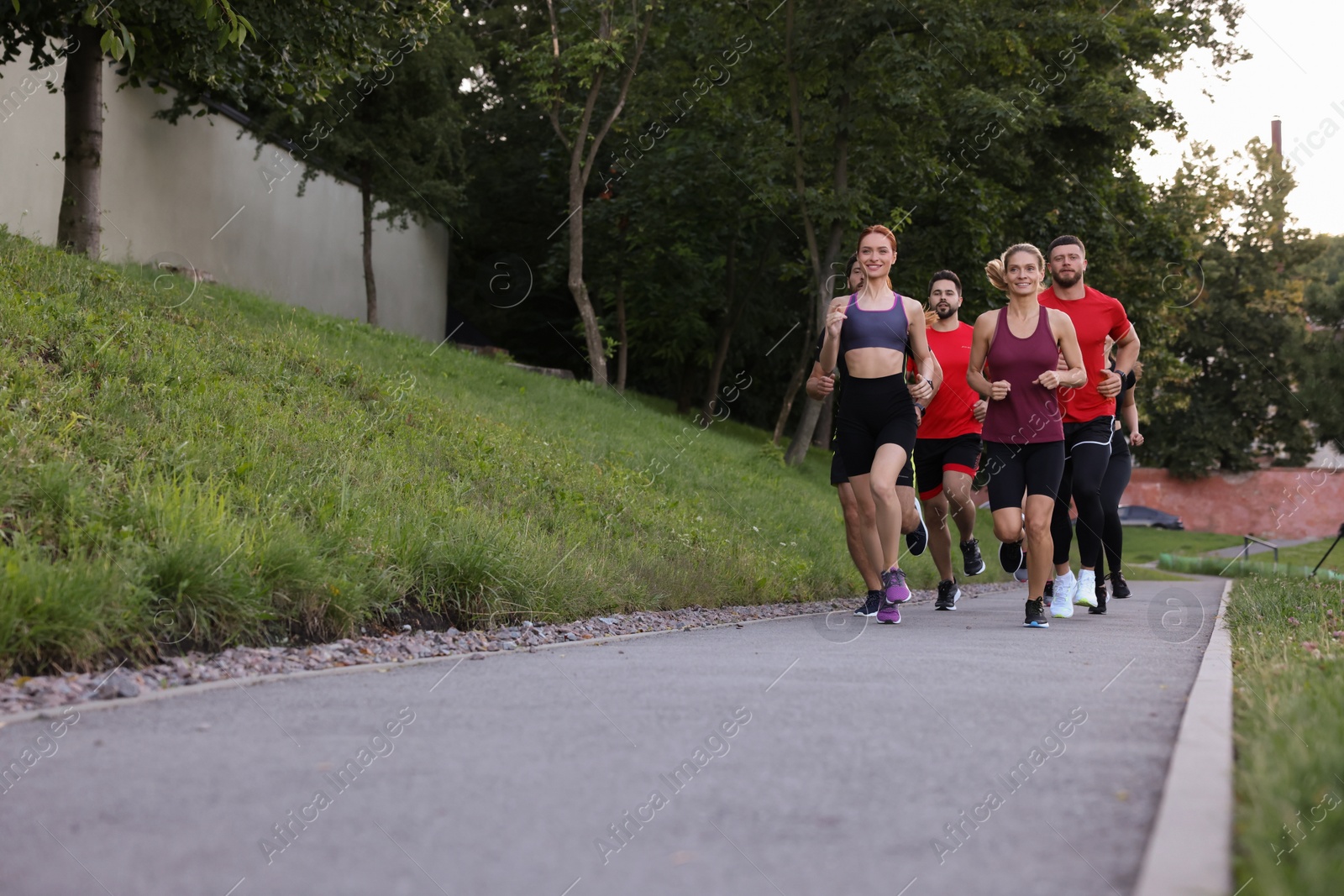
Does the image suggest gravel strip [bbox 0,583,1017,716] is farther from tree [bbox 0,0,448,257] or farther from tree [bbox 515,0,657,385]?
tree [bbox 515,0,657,385]

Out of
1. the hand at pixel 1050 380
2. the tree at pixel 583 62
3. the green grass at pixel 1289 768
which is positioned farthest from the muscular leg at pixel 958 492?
the tree at pixel 583 62

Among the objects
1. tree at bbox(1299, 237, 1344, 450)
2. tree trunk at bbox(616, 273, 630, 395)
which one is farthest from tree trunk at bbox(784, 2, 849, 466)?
tree at bbox(1299, 237, 1344, 450)

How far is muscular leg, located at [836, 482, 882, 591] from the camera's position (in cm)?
796

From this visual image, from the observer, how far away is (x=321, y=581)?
18.1 feet

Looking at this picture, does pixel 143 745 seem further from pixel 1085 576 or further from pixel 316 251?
pixel 316 251

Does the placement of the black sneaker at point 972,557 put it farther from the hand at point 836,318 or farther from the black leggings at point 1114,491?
the hand at point 836,318

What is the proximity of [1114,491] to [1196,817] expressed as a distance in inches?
288

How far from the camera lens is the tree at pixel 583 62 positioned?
21547mm

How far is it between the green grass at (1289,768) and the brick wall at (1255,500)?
43.5 metres

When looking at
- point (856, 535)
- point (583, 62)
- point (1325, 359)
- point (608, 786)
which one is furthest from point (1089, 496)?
point (1325, 359)

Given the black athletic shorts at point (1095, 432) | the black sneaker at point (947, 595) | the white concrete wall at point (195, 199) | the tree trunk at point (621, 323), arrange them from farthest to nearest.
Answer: the tree trunk at point (621, 323), the white concrete wall at point (195, 199), the black sneaker at point (947, 595), the black athletic shorts at point (1095, 432)

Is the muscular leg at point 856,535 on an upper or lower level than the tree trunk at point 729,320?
lower

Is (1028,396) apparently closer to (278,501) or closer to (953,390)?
(953,390)

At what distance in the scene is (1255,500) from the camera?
4594cm
